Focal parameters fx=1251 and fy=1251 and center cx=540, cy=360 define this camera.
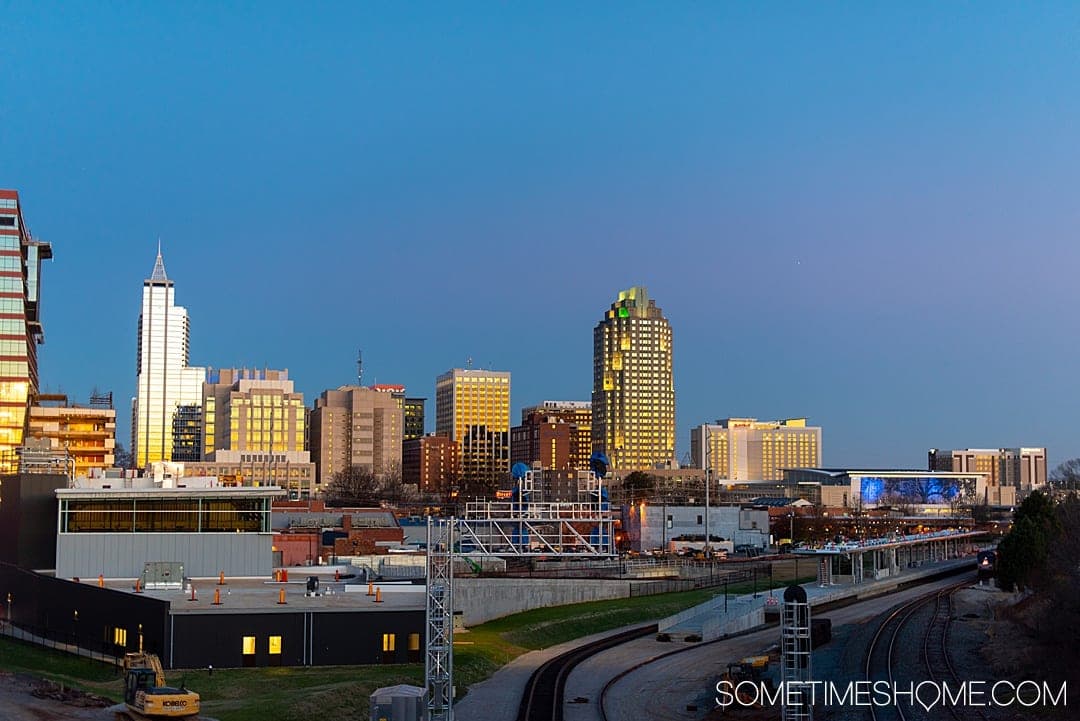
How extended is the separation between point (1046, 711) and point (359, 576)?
137ft

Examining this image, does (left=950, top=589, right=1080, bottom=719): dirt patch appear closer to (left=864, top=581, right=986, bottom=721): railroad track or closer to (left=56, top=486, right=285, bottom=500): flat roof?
(left=864, top=581, right=986, bottom=721): railroad track

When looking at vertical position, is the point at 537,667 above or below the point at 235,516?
below

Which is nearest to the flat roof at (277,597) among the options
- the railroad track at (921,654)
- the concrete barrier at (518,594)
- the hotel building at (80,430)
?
the concrete barrier at (518,594)

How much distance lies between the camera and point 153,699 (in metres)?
40.6

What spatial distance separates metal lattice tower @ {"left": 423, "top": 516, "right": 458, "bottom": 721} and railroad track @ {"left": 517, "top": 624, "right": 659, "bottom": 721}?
11.1 feet

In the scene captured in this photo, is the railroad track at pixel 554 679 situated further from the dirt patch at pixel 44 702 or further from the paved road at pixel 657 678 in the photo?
the dirt patch at pixel 44 702

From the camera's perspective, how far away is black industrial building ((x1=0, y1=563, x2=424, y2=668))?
182 ft

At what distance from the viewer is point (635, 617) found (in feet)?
261

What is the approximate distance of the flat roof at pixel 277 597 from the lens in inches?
2217

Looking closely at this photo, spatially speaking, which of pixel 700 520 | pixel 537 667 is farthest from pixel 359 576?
pixel 700 520

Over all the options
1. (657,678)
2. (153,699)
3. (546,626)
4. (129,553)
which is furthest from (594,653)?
(153,699)

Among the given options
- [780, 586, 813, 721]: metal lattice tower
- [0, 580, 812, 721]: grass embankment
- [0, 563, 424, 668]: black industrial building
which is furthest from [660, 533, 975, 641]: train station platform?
[780, 586, 813, 721]: metal lattice tower

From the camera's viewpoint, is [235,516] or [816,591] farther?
[816,591]

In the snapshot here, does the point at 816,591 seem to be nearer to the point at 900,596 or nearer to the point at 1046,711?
the point at 900,596
